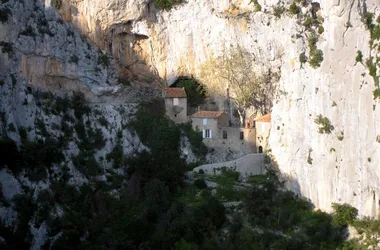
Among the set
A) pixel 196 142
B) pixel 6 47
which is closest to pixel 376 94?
pixel 196 142

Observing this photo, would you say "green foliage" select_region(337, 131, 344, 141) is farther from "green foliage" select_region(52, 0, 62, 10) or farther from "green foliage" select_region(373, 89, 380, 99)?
"green foliage" select_region(52, 0, 62, 10)

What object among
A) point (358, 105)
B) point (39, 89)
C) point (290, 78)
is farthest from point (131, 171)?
point (358, 105)

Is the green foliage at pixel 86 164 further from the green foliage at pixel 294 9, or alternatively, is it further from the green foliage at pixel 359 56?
the green foliage at pixel 359 56

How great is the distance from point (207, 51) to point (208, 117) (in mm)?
4835

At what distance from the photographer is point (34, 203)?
109 ft

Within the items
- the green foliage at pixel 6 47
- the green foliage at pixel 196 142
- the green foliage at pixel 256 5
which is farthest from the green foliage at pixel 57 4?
the green foliage at pixel 256 5

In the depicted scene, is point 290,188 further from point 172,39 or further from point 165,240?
point 172,39

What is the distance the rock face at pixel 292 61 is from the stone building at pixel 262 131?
3.58 feet

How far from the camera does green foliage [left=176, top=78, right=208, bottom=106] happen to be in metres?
42.1

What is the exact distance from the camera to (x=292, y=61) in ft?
115

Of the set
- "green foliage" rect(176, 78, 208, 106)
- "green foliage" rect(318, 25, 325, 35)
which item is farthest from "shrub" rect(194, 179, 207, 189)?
"green foliage" rect(318, 25, 325, 35)

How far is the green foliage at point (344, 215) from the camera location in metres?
31.1

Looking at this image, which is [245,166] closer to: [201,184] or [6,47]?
[201,184]

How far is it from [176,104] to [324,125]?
11.4 meters
